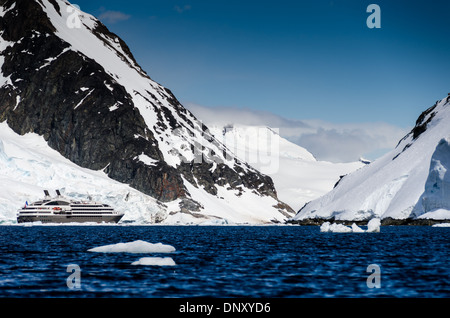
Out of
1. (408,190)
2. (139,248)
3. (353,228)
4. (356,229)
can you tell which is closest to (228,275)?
(139,248)

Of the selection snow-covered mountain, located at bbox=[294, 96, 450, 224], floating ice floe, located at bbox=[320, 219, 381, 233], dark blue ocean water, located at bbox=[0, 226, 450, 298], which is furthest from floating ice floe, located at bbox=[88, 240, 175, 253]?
snow-covered mountain, located at bbox=[294, 96, 450, 224]

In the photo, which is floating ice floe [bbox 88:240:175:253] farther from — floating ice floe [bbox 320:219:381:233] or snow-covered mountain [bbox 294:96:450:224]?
snow-covered mountain [bbox 294:96:450:224]

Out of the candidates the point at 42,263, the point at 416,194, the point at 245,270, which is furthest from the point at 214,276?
the point at 416,194

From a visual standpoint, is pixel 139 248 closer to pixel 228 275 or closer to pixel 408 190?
pixel 228 275

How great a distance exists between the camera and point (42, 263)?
1929 inches

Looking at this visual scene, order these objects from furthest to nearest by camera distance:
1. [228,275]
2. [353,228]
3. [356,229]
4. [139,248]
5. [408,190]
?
1. [408,190]
2. [353,228]
3. [356,229]
4. [139,248]
5. [228,275]

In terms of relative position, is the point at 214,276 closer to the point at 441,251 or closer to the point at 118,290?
the point at 118,290

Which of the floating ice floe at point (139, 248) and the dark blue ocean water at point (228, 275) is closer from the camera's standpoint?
the dark blue ocean water at point (228, 275)

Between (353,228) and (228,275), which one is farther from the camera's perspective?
(353,228)

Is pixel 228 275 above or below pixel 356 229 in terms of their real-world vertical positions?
below

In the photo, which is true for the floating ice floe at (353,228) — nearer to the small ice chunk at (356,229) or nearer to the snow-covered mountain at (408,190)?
the small ice chunk at (356,229)

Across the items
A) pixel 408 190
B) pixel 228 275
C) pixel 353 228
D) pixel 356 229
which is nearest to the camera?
pixel 228 275

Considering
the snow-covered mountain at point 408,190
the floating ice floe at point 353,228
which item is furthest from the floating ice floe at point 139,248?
the snow-covered mountain at point 408,190
